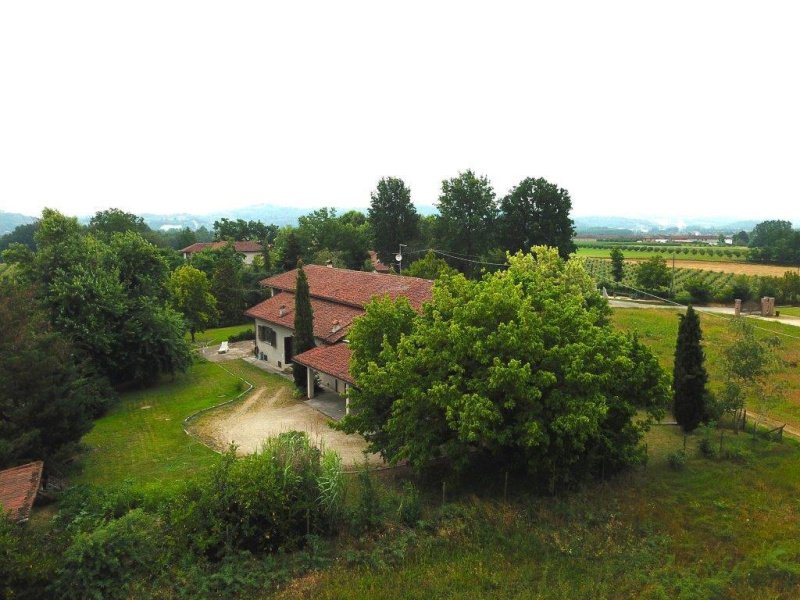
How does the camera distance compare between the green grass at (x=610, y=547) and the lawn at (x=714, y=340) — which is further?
the lawn at (x=714, y=340)

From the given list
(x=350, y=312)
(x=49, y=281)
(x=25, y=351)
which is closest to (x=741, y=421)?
(x=350, y=312)

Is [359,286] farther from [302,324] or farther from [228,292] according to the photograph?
[228,292]

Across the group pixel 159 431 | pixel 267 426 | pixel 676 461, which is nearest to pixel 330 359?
pixel 267 426

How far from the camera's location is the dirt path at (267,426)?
21.8 metres

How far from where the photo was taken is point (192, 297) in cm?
4259

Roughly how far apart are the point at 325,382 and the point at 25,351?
540 inches

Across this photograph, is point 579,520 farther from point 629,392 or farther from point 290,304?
point 290,304

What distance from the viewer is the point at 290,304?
35.5m

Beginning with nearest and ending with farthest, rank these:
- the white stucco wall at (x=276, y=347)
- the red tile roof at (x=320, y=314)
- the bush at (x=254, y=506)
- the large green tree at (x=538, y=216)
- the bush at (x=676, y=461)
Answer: the bush at (x=254, y=506) → the bush at (x=676, y=461) → the red tile roof at (x=320, y=314) → the white stucco wall at (x=276, y=347) → the large green tree at (x=538, y=216)

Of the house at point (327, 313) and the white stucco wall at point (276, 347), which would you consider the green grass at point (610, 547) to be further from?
the white stucco wall at point (276, 347)

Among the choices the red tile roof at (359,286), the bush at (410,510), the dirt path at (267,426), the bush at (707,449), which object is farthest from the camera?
the red tile roof at (359,286)

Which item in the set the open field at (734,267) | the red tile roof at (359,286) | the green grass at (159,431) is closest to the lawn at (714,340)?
the red tile roof at (359,286)

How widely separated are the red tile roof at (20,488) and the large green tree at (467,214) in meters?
45.1

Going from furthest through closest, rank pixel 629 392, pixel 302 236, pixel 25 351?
1. pixel 302 236
2. pixel 25 351
3. pixel 629 392
